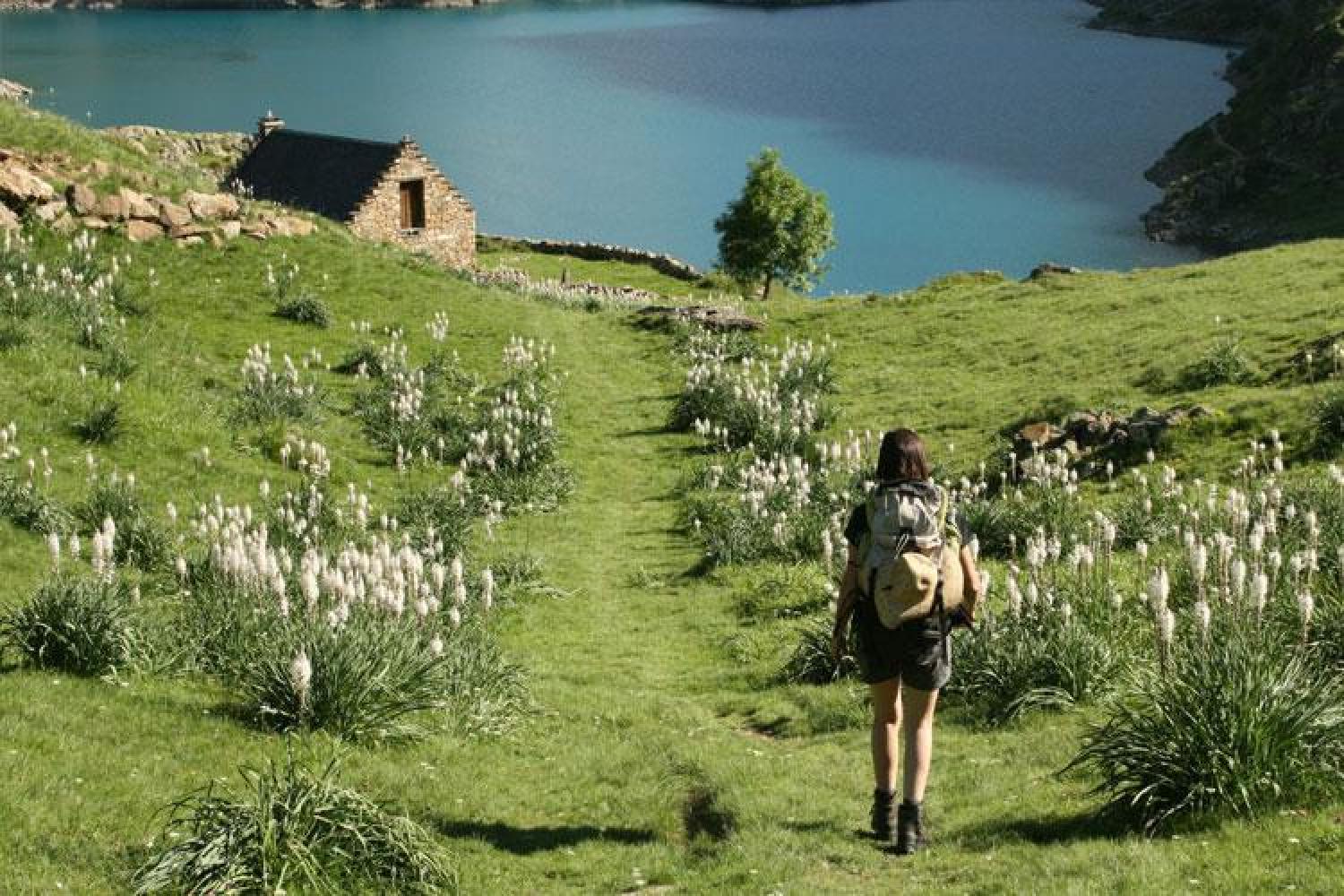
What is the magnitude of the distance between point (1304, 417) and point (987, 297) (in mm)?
17410

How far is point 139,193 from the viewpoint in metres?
38.3

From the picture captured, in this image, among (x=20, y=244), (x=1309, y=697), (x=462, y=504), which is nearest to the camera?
(x=1309, y=697)

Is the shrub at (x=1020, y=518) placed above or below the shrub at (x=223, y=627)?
above

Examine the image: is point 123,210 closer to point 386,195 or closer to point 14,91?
point 386,195

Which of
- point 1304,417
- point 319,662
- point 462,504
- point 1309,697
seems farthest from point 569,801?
point 1304,417

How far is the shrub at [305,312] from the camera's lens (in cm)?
3616

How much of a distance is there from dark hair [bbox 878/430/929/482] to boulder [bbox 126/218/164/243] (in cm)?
3033

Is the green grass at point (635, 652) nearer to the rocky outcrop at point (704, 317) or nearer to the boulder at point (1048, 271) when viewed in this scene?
the rocky outcrop at point (704, 317)

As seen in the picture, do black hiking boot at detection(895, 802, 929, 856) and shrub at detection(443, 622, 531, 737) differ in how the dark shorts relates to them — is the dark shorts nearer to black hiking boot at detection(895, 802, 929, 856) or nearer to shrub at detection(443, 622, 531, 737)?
black hiking boot at detection(895, 802, 929, 856)

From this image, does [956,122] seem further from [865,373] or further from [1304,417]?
[1304,417]

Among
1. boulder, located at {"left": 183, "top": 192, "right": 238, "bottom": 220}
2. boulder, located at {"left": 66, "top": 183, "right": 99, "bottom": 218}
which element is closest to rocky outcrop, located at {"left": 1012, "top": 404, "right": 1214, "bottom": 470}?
boulder, located at {"left": 183, "top": 192, "right": 238, "bottom": 220}

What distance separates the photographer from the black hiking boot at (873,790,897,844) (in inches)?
430

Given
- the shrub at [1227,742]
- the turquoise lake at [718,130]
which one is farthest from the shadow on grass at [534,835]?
the turquoise lake at [718,130]

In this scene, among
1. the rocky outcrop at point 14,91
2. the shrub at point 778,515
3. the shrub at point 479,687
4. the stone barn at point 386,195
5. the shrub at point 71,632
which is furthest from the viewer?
the stone barn at point 386,195
